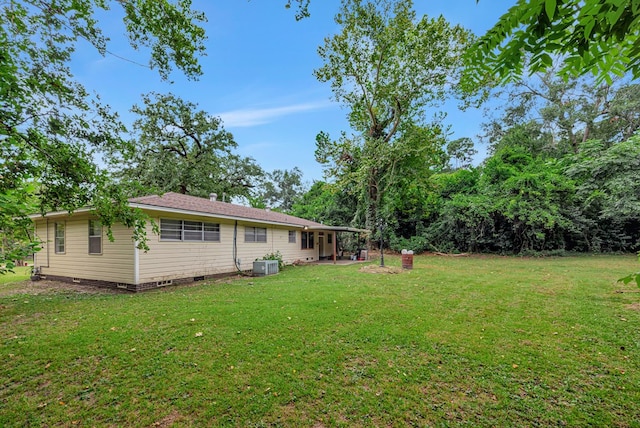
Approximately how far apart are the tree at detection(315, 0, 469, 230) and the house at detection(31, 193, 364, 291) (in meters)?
10.1

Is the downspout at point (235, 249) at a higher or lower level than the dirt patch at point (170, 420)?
higher

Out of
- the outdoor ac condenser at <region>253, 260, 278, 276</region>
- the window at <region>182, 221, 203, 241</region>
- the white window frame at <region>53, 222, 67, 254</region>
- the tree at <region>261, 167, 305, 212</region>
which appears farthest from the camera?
the tree at <region>261, 167, 305, 212</region>

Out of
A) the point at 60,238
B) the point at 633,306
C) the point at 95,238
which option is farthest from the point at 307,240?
the point at 633,306

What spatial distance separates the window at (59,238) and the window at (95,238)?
→ 1988 millimetres

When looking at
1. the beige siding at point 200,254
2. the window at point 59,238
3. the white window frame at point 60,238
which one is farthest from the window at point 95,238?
the window at point 59,238

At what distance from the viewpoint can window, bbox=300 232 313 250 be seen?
1756cm

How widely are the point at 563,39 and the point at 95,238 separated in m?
11.6

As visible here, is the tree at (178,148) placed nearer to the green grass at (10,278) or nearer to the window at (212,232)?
the green grass at (10,278)

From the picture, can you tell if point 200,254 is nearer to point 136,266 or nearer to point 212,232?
point 212,232

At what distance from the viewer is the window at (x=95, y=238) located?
8.93 meters

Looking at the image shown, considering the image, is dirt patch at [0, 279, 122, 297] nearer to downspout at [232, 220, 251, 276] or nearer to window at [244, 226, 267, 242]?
downspout at [232, 220, 251, 276]

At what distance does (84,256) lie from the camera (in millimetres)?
9336

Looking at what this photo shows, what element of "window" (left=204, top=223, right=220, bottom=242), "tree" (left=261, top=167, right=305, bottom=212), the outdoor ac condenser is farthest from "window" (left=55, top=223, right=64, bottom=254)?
"tree" (left=261, top=167, right=305, bottom=212)

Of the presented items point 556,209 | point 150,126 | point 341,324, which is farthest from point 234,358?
point 150,126
